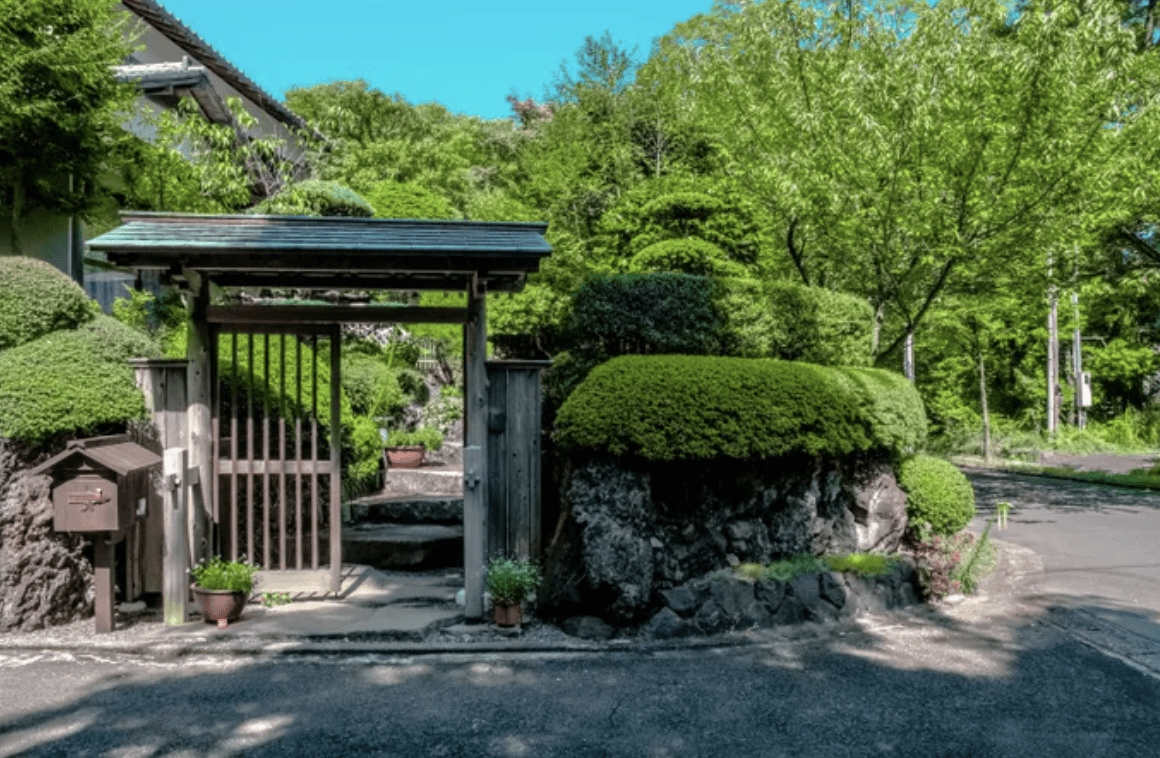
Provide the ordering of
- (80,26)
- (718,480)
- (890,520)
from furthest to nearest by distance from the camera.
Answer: (80,26)
(890,520)
(718,480)

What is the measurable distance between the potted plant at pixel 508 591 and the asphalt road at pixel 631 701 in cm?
51

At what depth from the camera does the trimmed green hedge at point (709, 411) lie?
21.8ft

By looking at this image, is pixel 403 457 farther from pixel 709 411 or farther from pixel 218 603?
pixel 709 411

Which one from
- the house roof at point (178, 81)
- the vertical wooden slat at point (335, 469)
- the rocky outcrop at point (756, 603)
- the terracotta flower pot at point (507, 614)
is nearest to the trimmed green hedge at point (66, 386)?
the vertical wooden slat at point (335, 469)

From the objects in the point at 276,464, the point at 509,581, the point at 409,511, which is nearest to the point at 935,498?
the point at 509,581

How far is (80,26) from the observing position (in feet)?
38.4

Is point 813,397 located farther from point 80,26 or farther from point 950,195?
point 80,26

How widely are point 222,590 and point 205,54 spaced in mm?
14932

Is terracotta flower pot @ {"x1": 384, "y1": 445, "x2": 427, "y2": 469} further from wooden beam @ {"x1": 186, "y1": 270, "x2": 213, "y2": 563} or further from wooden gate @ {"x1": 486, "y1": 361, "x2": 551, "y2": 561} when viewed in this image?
wooden gate @ {"x1": 486, "y1": 361, "x2": 551, "y2": 561}


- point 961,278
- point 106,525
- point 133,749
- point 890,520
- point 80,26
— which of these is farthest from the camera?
point 961,278

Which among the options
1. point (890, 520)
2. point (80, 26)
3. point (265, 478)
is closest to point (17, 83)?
point (80, 26)

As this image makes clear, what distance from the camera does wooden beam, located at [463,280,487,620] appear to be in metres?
6.69

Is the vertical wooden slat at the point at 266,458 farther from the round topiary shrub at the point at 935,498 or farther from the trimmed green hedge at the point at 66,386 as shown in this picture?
the round topiary shrub at the point at 935,498

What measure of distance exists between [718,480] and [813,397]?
119 centimetres
